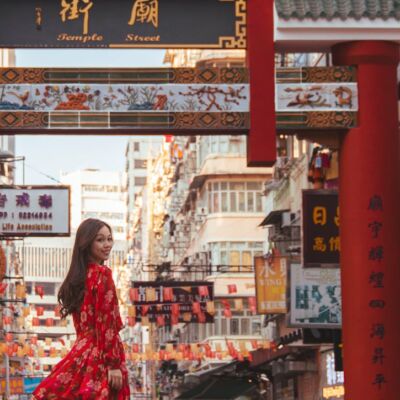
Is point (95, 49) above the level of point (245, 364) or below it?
above

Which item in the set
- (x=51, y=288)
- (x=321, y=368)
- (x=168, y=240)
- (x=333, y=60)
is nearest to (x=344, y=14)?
(x=333, y=60)

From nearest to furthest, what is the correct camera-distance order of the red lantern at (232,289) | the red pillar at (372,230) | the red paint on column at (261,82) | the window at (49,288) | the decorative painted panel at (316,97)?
the red pillar at (372,230), the red paint on column at (261,82), the decorative painted panel at (316,97), the red lantern at (232,289), the window at (49,288)

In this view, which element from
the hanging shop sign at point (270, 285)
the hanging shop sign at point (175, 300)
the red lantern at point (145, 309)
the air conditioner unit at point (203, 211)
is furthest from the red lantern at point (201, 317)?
the air conditioner unit at point (203, 211)

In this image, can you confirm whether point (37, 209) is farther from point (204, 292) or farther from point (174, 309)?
point (204, 292)

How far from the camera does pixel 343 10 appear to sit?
60.6 feet

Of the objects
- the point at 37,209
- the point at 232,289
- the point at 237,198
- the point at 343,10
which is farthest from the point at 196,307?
the point at 343,10

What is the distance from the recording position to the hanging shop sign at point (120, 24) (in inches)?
732

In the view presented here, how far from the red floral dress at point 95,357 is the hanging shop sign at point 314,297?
1769cm

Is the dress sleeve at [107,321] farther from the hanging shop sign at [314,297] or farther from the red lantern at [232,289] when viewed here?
the red lantern at [232,289]

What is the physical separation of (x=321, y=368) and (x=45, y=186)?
10477mm

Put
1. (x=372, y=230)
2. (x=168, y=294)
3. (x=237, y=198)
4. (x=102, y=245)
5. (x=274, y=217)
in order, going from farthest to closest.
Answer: (x=237, y=198) → (x=168, y=294) → (x=274, y=217) → (x=372, y=230) → (x=102, y=245)

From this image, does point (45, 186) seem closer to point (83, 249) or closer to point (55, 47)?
point (55, 47)

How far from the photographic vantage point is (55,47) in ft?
61.0

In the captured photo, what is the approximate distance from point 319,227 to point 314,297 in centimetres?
313
